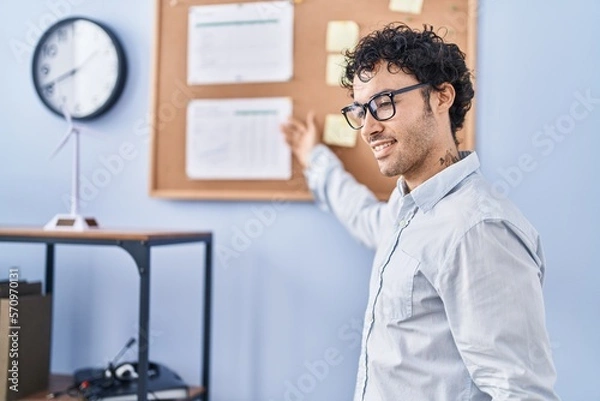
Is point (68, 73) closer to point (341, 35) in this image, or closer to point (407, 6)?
point (341, 35)

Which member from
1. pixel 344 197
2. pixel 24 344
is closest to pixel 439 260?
pixel 344 197

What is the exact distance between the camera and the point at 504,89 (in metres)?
1.71

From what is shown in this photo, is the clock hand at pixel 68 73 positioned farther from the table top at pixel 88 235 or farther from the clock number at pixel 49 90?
the table top at pixel 88 235

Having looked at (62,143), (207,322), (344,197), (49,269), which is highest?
(62,143)

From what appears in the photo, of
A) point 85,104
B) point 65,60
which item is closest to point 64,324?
point 85,104

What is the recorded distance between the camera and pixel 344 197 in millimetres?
1728

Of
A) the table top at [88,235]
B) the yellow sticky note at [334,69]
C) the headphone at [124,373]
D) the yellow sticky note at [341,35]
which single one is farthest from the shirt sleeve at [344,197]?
the headphone at [124,373]

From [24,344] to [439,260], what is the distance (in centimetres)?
116

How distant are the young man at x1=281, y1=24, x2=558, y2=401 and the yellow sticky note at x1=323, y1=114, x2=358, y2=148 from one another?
1.29 ft

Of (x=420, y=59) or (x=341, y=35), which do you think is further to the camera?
(x=341, y=35)

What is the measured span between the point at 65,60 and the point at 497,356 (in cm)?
166

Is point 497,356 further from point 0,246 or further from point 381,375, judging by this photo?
point 0,246

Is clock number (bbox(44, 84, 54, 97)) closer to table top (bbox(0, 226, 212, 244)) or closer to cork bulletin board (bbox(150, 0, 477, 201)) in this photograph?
cork bulletin board (bbox(150, 0, 477, 201))

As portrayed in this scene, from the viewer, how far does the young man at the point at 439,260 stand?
104 centimetres
